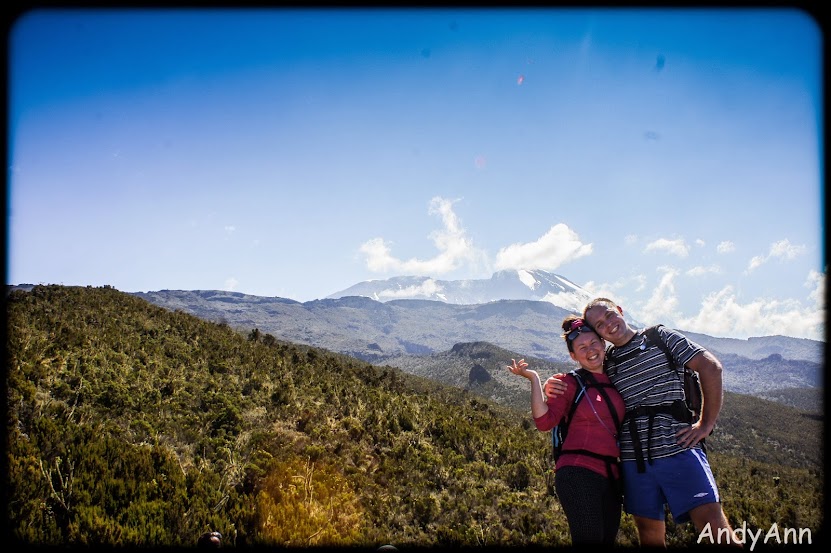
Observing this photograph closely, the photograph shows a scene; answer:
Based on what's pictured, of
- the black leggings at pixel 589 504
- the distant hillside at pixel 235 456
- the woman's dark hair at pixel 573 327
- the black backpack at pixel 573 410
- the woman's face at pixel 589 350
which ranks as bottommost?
the distant hillside at pixel 235 456

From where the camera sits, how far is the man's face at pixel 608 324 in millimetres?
3154

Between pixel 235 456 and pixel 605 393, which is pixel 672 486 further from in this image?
pixel 235 456

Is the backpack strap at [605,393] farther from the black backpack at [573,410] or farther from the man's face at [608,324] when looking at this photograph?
the man's face at [608,324]

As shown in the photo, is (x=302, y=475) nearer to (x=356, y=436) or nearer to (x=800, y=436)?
(x=356, y=436)

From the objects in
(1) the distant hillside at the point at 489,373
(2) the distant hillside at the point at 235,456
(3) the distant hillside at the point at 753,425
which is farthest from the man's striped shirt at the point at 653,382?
(1) the distant hillside at the point at 489,373

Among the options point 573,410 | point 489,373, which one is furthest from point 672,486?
point 489,373

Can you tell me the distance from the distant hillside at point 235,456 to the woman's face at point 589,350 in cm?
337

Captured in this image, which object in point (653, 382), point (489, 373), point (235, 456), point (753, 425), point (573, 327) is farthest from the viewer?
point (489, 373)

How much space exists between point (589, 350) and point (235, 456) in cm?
580

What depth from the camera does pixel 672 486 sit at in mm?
2887

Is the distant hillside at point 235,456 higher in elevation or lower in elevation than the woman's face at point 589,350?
lower

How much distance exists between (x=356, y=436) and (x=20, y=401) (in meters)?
5.27

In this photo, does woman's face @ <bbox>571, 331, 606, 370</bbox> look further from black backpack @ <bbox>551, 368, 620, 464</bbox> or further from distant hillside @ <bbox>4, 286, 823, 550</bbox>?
distant hillside @ <bbox>4, 286, 823, 550</bbox>

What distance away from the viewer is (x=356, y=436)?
27.3ft
